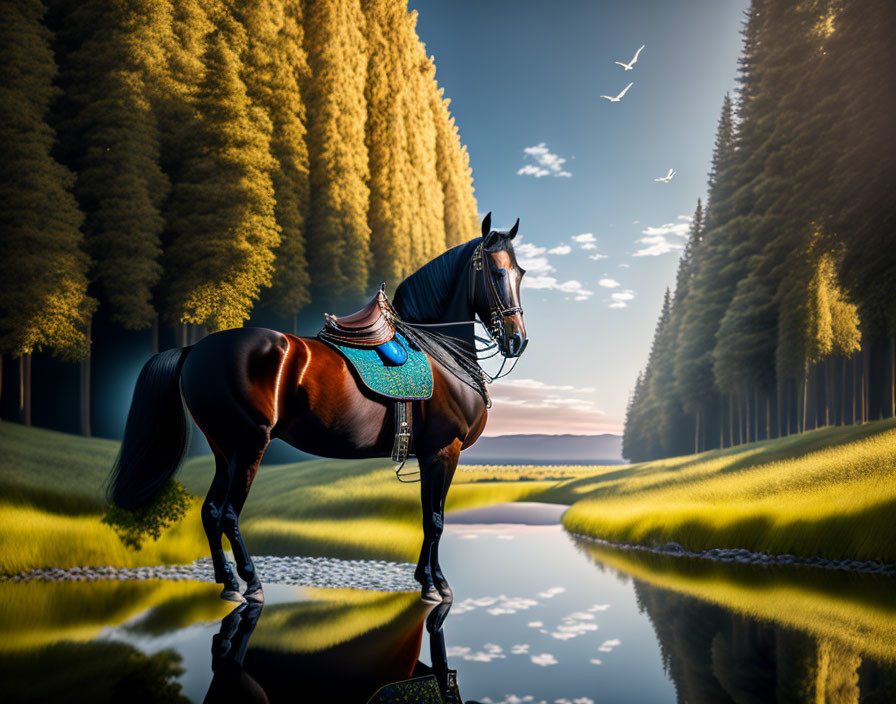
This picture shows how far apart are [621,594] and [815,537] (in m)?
4.40

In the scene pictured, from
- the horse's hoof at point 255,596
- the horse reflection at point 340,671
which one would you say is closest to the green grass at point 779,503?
the horse reflection at point 340,671

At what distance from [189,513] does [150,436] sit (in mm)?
5138

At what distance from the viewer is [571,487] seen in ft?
77.9

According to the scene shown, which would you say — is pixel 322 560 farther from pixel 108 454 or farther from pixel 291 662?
pixel 108 454

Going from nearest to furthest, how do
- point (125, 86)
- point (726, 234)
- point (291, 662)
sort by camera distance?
1. point (291, 662)
2. point (125, 86)
3. point (726, 234)

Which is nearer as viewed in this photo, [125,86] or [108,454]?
[108,454]

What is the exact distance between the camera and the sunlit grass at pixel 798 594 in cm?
473

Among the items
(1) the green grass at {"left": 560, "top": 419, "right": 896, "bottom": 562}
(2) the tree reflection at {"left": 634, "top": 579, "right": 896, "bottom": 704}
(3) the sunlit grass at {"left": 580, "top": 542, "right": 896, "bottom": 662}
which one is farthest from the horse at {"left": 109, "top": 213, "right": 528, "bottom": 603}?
(1) the green grass at {"left": 560, "top": 419, "right": 896, "bottom": 562}

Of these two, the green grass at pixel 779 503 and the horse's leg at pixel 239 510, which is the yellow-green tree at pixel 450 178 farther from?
the horse's leg at pixel 239 510

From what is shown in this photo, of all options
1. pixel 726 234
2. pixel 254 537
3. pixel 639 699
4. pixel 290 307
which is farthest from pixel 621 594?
pixel 726 234

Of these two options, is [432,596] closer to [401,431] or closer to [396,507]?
[401,431]

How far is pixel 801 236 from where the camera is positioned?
18.1 metres

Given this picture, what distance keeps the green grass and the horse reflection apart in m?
7.06

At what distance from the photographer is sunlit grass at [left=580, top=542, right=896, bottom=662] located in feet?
15.5
